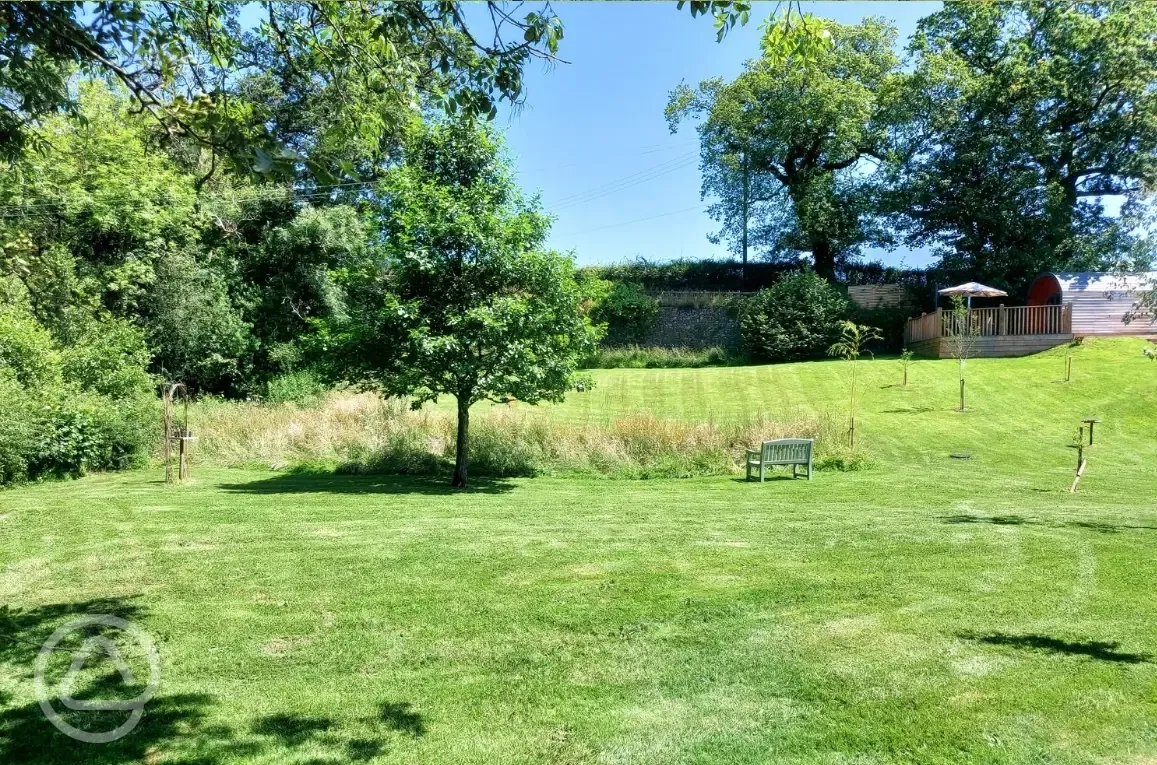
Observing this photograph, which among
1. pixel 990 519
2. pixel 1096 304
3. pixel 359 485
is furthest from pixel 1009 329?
pixel 359 485

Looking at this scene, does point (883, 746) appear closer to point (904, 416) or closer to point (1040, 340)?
point (904, 416)

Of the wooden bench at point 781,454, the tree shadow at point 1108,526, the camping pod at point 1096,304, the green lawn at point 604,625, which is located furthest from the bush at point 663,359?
the tree shadow at point 1108,526

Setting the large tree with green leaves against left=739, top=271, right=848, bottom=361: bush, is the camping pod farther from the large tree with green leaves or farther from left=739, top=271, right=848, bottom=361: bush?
the large tree with green leaves

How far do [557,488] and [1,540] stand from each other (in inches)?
287

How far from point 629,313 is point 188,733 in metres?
30.4

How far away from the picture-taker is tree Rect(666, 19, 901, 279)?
117 feet

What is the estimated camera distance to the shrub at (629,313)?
109ft

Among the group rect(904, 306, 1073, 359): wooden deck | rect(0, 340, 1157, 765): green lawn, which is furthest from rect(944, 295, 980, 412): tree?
rect(0, 340, 1157, 765): green lawn

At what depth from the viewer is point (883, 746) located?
135 inches

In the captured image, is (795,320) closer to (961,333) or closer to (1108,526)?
(961,333)

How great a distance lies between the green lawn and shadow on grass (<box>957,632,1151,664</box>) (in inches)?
0.9

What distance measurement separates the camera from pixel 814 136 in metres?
37.1

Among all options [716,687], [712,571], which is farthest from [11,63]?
[712,571]

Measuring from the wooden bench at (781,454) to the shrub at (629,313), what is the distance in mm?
19678
